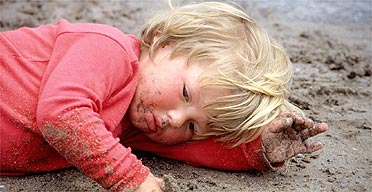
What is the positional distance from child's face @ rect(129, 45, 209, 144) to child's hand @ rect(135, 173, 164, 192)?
28 centimetres

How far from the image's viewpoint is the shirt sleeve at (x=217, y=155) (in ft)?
8.19

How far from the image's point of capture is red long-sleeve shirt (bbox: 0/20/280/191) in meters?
2.03

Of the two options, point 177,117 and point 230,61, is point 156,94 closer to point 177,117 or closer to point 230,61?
point 177,117

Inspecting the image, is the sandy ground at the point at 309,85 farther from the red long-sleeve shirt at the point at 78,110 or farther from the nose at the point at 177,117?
the nose at the point at 177,117

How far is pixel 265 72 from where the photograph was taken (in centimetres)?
245

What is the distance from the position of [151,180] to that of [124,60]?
17.9 inches

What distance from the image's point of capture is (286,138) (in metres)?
2.46

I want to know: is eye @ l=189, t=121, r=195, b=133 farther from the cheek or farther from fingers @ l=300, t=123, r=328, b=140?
fingers @ l=300, t=123, r=328, b=140

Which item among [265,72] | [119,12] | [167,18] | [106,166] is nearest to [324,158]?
[265,72]

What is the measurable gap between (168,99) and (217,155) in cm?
35

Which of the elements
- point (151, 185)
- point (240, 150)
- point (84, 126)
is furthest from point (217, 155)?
point (84, 126)

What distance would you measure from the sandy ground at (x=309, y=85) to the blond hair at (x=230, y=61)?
0.70 feet

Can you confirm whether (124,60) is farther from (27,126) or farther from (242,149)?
(242,149)

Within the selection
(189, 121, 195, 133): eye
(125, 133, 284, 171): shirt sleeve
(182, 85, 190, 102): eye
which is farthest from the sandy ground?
(182, 85, 190, 102): eye
